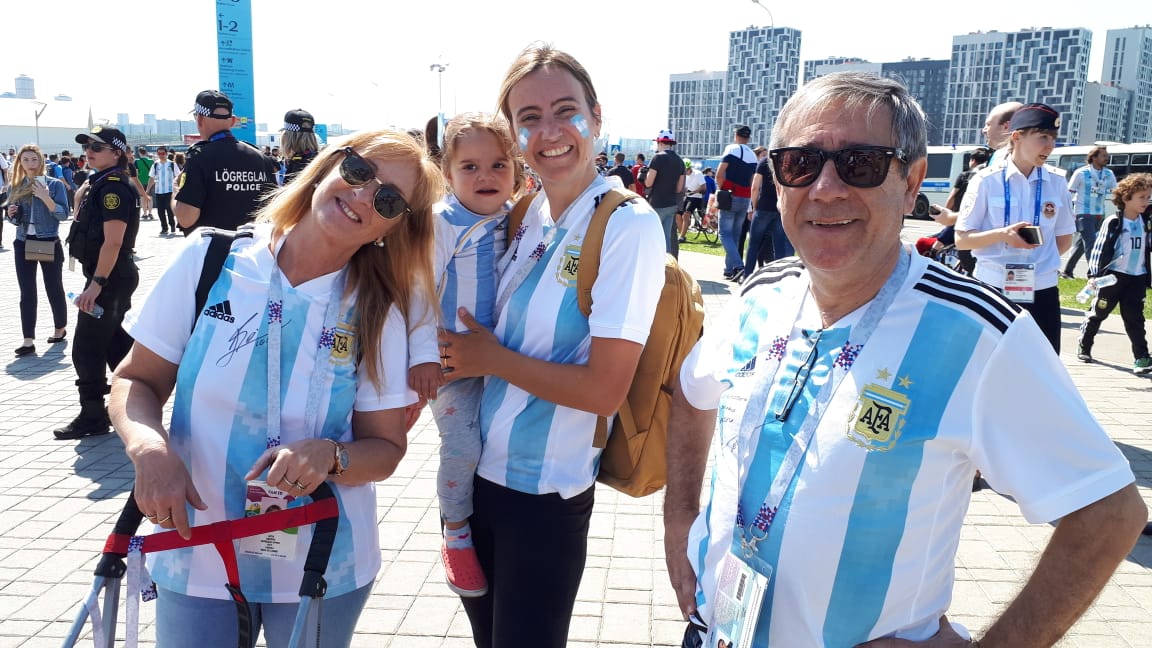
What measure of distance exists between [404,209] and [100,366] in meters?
5.21

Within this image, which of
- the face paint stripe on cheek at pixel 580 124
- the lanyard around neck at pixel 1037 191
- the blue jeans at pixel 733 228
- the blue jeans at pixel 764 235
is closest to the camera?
the face paint stripe on cheek at pixel 580 124

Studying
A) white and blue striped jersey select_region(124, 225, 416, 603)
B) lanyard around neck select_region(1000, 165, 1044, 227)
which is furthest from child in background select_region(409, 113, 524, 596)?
lanyard around neck select_region(1000, 165, 1044, 227)

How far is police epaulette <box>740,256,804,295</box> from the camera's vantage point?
1804 millimetres

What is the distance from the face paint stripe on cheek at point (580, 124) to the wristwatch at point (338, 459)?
1106 millimetres

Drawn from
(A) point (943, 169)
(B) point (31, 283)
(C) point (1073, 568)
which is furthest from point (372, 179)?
(A) point (943, 169)

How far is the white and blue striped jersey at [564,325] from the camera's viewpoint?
Result: 2.05 m

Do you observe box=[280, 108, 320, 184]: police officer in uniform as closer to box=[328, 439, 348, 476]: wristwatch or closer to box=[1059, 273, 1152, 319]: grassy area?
box=[328, 439, 348, 476]: wristwatch

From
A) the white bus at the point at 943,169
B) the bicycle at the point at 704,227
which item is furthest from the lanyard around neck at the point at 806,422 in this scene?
the white bus at the point at 943,169

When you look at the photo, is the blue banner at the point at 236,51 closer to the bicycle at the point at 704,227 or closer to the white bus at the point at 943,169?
the bicycle at the point at 704,227

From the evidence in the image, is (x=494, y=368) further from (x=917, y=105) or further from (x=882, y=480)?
(x=917, y=105)

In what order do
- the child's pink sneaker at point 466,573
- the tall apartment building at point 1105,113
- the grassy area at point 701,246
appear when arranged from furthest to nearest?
the tall apartment building at point 1105,113 < the grassy area at point 701,246 < the child's pink sneaker at point 466,573

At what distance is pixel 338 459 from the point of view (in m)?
1.85

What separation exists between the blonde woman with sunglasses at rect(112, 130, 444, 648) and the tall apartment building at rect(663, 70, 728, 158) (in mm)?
159653

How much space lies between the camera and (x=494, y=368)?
211 centimetres
